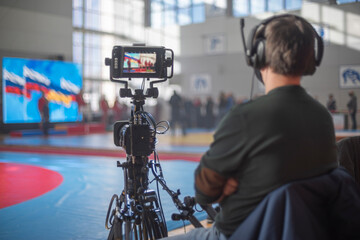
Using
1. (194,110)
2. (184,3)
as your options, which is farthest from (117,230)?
(184,3)

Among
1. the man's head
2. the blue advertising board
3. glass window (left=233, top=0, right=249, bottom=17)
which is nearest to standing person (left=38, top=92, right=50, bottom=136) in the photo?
the blue advertising board

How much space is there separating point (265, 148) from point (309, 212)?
0.18 m

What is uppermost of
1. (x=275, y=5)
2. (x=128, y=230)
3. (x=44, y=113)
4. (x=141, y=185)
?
(x=275, y=5)

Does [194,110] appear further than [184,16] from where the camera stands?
No

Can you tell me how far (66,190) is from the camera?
382 centimetres

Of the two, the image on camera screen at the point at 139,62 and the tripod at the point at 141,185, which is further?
the image on camera screen at the point at 139,62

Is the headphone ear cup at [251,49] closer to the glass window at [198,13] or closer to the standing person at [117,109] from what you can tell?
the standing person at [117,109]

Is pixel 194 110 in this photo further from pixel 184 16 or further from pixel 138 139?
pixel 138 139

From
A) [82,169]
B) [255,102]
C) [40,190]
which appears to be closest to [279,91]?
[255,102]

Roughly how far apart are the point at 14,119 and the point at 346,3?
9.37m

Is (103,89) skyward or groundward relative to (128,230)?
skyward

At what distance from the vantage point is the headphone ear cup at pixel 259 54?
1.03m

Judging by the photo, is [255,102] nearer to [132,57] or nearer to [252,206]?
[252,206]

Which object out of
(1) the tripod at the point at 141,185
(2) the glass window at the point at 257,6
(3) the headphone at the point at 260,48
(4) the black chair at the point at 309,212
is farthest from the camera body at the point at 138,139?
(2) the glass window at the point at 257,6
